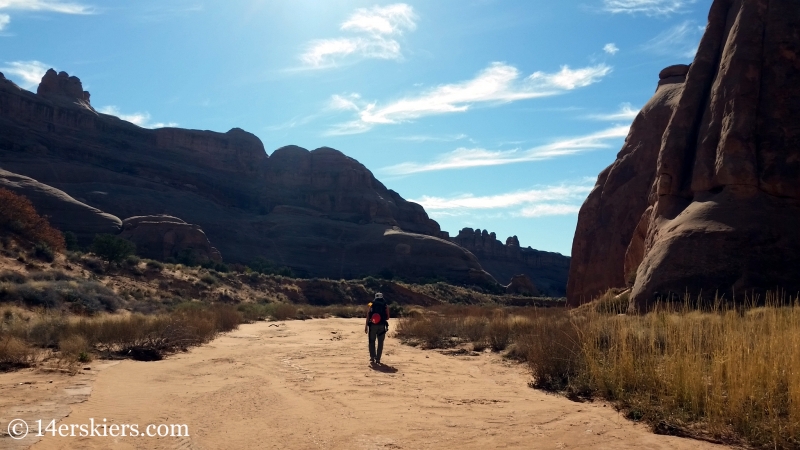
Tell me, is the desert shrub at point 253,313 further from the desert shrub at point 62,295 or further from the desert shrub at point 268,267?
the desert shrub at point 268,267

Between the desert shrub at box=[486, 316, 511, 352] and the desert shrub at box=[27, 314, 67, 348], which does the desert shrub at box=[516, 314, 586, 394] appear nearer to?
the desert shrub at box=[486, 316, 511, 352]

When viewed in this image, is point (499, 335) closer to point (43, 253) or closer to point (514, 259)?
point (43, 253)

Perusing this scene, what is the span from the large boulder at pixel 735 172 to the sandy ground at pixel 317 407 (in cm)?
880

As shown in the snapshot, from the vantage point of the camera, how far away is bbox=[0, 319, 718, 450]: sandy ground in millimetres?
6500

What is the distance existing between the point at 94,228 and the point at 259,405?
5810 centimetres

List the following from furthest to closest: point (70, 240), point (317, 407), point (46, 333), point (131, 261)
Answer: point (70, 240)
point (131, 261)
point (46, 333)
point (317, 407)

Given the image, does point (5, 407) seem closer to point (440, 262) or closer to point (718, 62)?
point (718, 62)

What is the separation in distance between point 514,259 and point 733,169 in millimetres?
101967

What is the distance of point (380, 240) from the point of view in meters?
86.4

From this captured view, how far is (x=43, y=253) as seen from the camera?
34062 mm

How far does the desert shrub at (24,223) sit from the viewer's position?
3559 cm

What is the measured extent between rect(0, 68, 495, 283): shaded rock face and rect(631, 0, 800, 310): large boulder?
49.0m

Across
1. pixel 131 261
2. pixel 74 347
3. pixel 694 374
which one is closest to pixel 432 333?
pixel 74 347

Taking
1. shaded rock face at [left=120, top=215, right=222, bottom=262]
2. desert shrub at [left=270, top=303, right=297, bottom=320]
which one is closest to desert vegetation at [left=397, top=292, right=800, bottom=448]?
desert shrub at [left=270, top=303, right=297, bottom=320]
